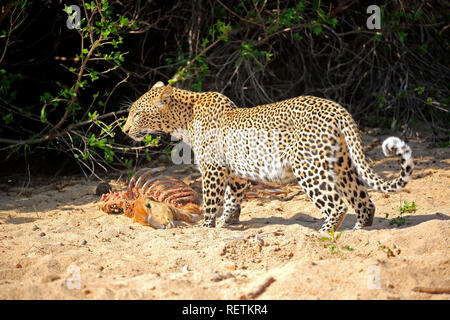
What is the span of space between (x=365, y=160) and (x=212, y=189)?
1858 mm

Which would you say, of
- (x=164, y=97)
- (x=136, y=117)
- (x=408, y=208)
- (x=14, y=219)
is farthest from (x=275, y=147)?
(x=14, y=219)

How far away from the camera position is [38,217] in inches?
279

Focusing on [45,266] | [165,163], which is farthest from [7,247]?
[165,163]

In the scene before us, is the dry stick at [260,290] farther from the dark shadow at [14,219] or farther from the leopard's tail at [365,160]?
the dark shadow at [14,219]

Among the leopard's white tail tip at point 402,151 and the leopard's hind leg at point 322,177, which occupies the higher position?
the leopard's white tail tip at point 402,151

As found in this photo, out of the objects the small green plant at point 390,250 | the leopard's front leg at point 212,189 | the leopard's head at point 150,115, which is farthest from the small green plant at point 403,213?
the leopard's head at point 150,115

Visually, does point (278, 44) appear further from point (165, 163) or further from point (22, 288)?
point (22, 288)

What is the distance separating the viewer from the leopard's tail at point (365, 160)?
528 cm

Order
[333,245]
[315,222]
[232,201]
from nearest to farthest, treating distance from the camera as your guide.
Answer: [333,245]
[315,222]
[232,201]

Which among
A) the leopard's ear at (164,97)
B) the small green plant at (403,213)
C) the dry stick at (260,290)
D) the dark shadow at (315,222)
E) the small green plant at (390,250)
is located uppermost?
the leopard's ear at (164,97)

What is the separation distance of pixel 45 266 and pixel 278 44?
280 inches

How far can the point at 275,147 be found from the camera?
20.2 feet

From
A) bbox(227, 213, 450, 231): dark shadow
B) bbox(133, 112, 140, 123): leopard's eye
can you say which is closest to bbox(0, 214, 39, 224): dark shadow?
bbox(133, 112, 140, 123): leopard's eye

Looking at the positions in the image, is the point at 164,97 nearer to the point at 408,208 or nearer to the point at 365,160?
the point at 365,160
